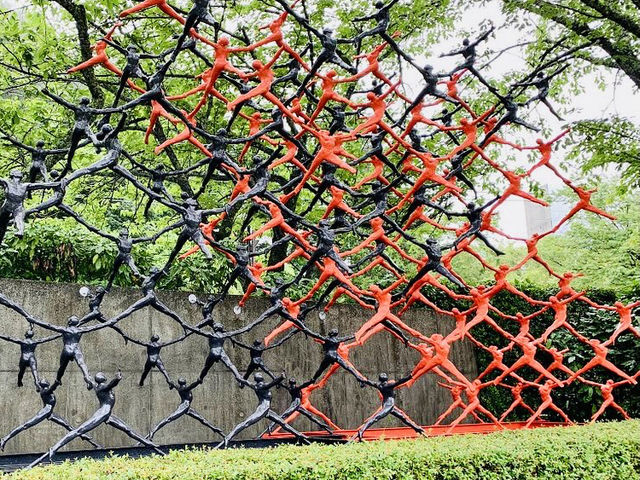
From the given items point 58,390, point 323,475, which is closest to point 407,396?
point 58,390

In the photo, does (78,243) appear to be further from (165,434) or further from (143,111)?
(165,434)

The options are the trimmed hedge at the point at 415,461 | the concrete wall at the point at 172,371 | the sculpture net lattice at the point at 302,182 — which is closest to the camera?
the trimmed hedge at the point at 415,461

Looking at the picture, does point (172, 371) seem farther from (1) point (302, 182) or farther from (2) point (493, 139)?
(2) point (493, 139)

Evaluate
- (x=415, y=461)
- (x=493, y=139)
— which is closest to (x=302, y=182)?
(x=493, y=139)

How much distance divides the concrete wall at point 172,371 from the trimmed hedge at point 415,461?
316 centimetres

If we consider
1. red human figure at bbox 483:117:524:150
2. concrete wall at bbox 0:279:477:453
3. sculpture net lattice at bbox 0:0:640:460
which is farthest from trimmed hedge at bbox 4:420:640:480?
red human figure at bbox 483:117:524:150

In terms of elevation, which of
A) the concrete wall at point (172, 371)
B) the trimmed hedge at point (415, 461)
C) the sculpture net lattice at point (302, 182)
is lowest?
the trimmed hedge at point (415, 461)

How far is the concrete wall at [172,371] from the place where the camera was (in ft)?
24.8

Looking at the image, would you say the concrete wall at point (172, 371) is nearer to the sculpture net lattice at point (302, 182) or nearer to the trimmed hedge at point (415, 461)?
the sculpture net lattice at point (302, 182)

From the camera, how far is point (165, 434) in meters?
8.29

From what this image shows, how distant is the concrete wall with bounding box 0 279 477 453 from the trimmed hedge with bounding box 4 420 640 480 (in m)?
3.16

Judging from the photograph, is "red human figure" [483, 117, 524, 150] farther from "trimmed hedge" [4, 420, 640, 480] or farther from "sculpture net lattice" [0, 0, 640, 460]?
"trimmed hedge" [4, 420, 640, 480]

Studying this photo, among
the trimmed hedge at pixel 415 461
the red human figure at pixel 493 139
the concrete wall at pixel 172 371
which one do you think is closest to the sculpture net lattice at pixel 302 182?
the red human figure at pixel 493 139

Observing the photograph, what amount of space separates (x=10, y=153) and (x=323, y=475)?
8878mm
